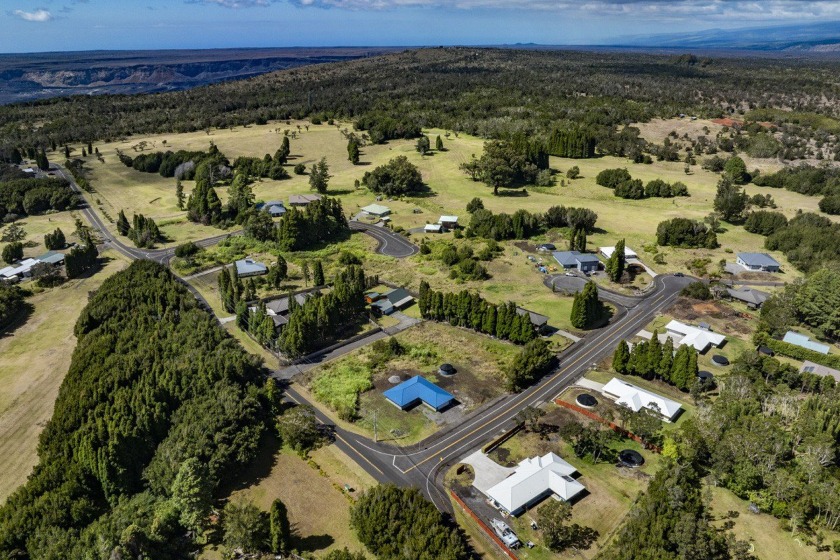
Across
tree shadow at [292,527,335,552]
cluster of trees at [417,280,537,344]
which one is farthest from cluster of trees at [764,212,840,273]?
tree shadow at [292,527,335,552]

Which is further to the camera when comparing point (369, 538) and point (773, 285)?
point (773, 285)

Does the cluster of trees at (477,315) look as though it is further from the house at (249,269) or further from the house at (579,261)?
the house at (249,269)

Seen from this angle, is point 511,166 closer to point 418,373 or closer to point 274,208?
point 274,208

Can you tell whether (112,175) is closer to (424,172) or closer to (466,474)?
(424,172)

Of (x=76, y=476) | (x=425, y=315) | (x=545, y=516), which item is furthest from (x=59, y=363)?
(x=545, y=516)

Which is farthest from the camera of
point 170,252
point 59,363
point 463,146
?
point 463,146

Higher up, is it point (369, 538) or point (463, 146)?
point (463, 146)

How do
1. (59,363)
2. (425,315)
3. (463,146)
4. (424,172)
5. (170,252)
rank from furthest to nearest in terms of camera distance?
(463,146) → (424,172) → (170,252) → (425,315) → (59,363)
